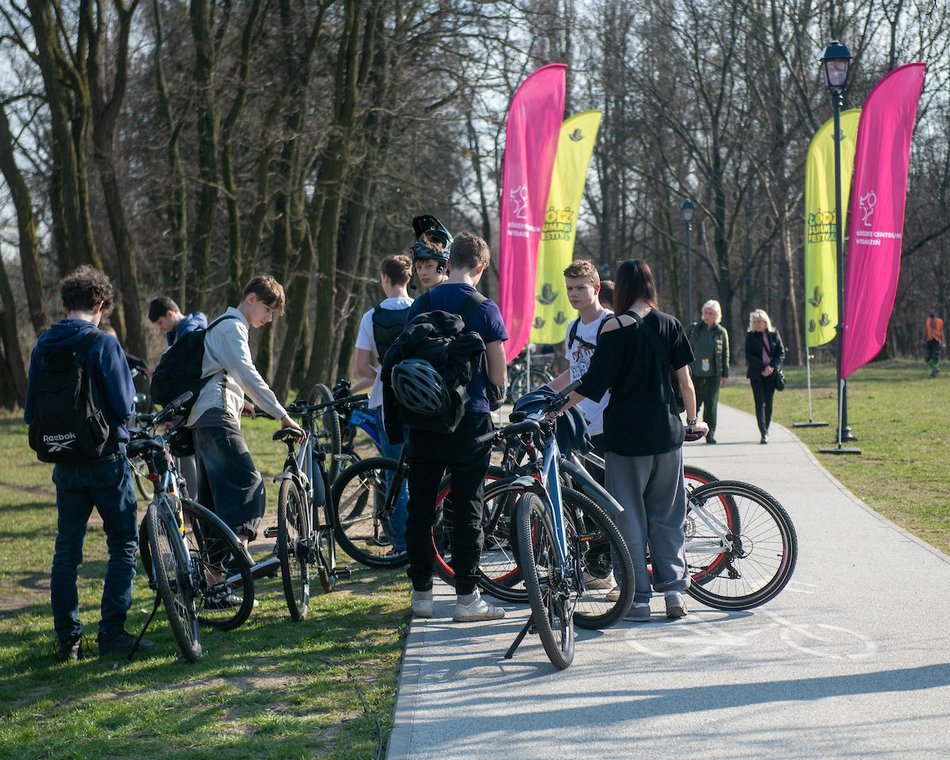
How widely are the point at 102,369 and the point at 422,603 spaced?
200 cm

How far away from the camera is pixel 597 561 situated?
243 inches

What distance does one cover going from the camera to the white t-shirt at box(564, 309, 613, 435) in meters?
7.55

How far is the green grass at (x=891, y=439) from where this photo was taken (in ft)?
34.9

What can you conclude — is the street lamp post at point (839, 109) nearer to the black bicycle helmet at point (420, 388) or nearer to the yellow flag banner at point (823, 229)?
the yellow flag banner at point (823, 229)

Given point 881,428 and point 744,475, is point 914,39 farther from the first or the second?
point 744,475

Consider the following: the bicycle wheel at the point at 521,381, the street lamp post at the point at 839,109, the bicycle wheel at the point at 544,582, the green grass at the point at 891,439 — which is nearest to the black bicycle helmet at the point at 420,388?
the bicycle wheel at the point at 544,582

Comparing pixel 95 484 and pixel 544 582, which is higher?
pixel 95 484

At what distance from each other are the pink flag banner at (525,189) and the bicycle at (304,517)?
625 cm

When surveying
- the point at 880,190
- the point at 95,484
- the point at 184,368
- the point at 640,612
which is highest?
the point at 880,190

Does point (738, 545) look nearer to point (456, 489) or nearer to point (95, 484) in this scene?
point (456, 489)

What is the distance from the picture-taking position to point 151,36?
23609mm

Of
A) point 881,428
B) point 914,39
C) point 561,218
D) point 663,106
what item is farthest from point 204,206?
point 914,39

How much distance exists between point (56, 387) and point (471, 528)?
2.12 metres

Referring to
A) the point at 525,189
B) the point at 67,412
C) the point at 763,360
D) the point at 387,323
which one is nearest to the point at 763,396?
the point at 763,360
